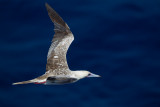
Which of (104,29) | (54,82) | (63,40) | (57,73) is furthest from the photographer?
(104,29)

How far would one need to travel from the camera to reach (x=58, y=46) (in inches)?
708

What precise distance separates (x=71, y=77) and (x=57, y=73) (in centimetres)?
146

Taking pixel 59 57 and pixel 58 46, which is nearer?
pixel 59 57

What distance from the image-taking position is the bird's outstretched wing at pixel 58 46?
57.5 feet

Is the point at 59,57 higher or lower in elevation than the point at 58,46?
lower

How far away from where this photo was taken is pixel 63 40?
1817cm

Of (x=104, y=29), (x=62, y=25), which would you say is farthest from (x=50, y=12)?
(x=104, y=29)

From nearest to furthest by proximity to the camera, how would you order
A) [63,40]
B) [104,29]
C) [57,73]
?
[57,73], [63,40], [104,29]

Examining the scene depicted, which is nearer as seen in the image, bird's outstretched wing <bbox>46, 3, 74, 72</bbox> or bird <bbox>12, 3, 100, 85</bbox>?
bird <bbox>12, 3, 100, 85</bbox>

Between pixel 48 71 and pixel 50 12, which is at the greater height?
pixel 50 12

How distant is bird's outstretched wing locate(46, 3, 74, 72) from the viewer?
17.5 meters

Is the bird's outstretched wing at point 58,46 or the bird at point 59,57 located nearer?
the bird at point 59,57

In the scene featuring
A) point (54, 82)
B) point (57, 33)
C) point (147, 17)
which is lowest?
point (54, 82)

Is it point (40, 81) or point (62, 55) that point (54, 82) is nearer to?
point (40, 81)
